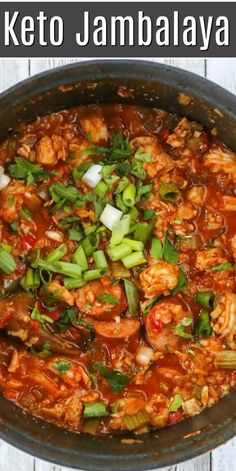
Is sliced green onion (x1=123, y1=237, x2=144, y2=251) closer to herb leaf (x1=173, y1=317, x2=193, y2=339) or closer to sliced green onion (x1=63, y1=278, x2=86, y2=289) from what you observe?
sliced green onion (x1=63, y1=278, x2=86, y2=289)

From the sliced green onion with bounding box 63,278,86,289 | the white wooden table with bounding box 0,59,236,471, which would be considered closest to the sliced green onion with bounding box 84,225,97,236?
the sliced green onion with bounding box 63,278,86,289

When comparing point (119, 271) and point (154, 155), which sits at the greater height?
point (154, 155)

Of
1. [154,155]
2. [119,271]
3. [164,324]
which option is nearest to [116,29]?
[154,155]

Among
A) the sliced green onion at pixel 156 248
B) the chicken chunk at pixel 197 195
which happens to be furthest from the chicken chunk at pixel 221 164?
the sliced green onion at pixel 156 248

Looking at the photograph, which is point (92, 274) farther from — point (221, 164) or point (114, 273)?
point (221, 164)

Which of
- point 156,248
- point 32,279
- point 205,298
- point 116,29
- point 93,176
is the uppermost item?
point 116,29

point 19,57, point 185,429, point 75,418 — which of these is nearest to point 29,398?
point 75,418

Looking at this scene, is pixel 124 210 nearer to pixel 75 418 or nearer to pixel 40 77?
pixel 40 77
